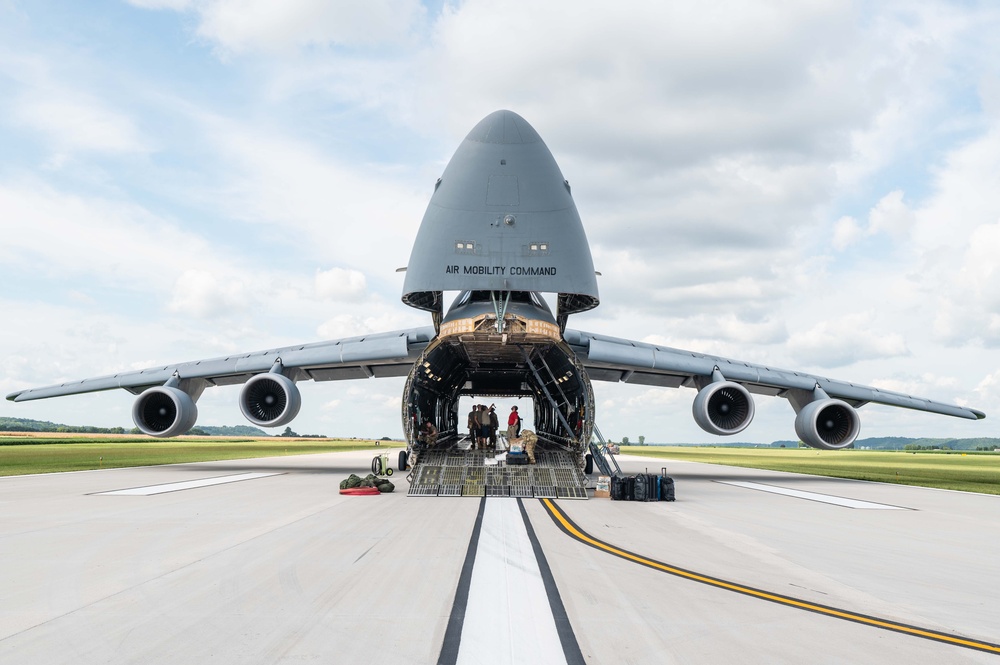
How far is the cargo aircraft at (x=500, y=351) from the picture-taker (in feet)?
53.7

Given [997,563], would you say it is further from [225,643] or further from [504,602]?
[225,643]

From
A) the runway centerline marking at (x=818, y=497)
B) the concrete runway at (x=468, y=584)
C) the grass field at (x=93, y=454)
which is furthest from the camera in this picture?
the grass field at (x=93, y=454)

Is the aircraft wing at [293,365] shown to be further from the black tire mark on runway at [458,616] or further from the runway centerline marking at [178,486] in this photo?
the black tire mark on runway at [458,616]

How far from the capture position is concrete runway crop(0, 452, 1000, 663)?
14.9 feet

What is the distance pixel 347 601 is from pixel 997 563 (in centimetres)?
740

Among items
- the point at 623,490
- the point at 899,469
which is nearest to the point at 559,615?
the point at 623,490

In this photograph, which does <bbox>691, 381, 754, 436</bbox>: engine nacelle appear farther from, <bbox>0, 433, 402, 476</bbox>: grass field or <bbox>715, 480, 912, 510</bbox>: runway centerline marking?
<bbox>0, 433, 402, 476</bbox>: grass field

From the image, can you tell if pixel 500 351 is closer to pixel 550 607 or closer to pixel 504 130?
pixel 504 130

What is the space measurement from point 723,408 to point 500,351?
640 centimetres

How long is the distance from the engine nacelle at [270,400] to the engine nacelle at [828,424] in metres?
14.4

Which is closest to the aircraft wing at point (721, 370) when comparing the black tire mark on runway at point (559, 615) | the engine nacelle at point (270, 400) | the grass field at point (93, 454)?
the engine nacelle at point (270, 400)

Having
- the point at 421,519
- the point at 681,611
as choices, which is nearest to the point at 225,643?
the point at 681,611

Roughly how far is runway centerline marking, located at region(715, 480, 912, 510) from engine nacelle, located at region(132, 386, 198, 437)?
16.1m

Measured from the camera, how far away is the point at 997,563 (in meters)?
8.10
